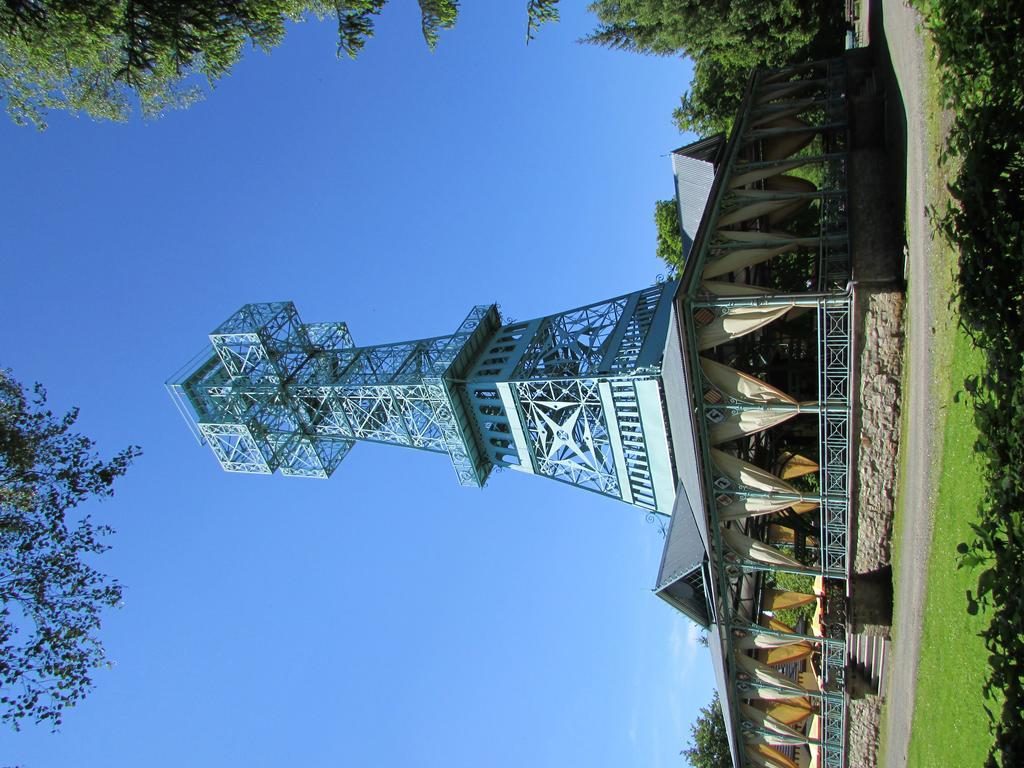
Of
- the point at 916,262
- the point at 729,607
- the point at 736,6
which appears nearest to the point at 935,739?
the point at 729,607

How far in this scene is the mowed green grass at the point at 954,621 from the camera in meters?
11.4

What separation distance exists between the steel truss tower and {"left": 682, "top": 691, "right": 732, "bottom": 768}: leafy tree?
24775 mm

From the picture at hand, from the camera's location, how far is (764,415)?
52.9 feet

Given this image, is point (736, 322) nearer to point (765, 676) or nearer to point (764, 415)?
point (764, 415)

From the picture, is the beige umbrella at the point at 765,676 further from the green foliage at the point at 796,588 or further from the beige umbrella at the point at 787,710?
the green foliage at the point at 796,588

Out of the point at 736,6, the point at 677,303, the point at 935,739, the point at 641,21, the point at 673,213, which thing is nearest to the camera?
the point at 935,739

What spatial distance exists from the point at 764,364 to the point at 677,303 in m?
6.80

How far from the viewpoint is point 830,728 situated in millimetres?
19156

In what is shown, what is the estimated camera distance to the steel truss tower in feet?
70.1

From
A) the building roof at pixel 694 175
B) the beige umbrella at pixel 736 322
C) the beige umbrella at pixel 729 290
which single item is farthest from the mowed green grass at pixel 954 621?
the building roof at pixel 694 175

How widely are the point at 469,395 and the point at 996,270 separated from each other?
2014cm

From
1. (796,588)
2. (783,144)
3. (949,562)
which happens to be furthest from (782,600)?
(783,144)

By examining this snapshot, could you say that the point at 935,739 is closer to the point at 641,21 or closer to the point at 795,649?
the point at 795,649

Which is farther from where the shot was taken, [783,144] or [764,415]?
[783,144]
